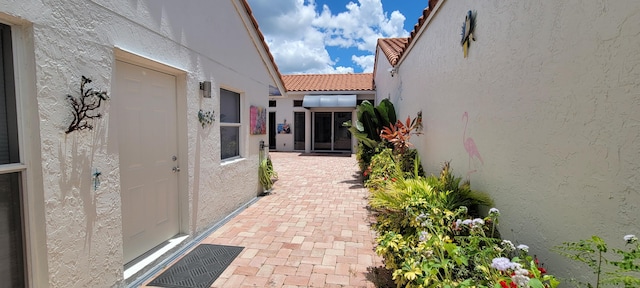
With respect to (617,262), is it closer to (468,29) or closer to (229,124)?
(468,29)

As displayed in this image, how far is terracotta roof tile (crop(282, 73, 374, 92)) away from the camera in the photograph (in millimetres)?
22031

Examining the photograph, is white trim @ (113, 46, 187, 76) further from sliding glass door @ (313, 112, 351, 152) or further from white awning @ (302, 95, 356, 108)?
sliding glass door @ (313, 112, 351, 152)

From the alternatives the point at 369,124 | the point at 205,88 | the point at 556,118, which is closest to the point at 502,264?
the point at 556,118

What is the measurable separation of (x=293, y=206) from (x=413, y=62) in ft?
19.7

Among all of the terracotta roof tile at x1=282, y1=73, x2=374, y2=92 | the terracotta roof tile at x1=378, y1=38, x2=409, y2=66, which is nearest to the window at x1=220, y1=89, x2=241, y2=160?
the terracotta roof tile at x1=378, y1=38, x2=409, y2=66

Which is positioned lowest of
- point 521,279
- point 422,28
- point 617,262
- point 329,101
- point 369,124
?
point 521,279

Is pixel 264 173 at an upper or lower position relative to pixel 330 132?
lower

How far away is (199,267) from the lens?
15.5 ft

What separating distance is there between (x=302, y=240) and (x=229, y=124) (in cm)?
346

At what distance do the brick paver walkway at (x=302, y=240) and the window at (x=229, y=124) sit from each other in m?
1.69

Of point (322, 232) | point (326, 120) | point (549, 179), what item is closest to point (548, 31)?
point (549, 179)

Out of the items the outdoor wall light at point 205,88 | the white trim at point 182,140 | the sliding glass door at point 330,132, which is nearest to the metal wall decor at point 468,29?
the outdoor wall light at point 205,88

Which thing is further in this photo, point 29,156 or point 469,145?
point 469,145

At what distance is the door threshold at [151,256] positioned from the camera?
4294 mm
